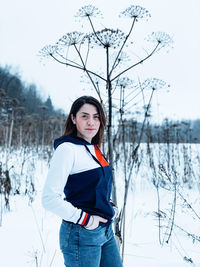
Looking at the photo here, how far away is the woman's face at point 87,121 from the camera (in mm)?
1234

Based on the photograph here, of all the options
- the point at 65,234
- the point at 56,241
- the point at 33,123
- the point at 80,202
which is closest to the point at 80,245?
the point at 65,234

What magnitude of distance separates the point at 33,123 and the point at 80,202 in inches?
446

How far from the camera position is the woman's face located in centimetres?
123

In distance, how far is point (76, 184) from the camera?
1.07 metres

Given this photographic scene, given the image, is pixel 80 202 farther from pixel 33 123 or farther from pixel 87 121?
pixel 33 123

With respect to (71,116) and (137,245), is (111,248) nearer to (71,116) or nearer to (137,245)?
(71,116)

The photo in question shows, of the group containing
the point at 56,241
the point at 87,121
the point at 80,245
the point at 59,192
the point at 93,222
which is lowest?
the point at 56,241

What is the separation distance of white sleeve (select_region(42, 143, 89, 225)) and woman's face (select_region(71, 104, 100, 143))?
261 millimetres

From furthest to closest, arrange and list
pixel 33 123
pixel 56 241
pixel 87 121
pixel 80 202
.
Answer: pixel 33 123 → pixel 56 241 → pixel 87 121 → pixel 80 202

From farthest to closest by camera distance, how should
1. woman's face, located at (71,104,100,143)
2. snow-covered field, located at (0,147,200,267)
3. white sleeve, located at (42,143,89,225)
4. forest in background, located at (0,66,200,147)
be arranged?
forest in background, located at (0,66,200,147)
snow-covered field, located at (0,147,200,267)
woman's face, located at (71,104,100,143)
white sleeve, located at (42,143,89,225)

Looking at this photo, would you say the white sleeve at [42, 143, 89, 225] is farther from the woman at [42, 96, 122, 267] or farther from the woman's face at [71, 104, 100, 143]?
the woman's face at [71, 104, 100, 143]

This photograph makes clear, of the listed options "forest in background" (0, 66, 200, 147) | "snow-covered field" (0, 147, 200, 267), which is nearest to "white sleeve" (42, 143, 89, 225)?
"snow-covered field" (0, 147, 200, 267)

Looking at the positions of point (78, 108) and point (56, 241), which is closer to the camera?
point (78, 108)

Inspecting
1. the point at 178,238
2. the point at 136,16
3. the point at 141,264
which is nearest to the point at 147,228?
the point at 178,238
